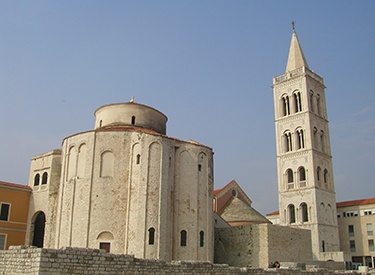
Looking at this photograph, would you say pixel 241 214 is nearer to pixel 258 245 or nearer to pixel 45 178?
pixel 258 245

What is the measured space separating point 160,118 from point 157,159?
6044 millimetres

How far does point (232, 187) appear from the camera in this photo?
39.4m

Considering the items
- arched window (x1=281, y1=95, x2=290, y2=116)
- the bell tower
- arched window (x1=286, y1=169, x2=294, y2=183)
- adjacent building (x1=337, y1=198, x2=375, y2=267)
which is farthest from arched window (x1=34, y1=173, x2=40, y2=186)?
adjacent building (x1=337, y1=198, x2=375, y2=267)

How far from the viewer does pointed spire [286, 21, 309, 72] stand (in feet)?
135

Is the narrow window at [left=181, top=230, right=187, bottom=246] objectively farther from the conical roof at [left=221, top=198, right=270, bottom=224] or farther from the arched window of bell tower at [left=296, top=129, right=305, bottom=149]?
the arched window of bell tower at [left=296, top=129, right=305, bottom=149]

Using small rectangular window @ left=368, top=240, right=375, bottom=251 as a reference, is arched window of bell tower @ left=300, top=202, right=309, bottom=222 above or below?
above

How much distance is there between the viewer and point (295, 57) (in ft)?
137

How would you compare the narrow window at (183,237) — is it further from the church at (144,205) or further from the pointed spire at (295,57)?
the pointed spire at (295,57)

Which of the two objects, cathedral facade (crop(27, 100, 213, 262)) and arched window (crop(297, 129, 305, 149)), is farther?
arched window (crop(297, 129, 305, 149))

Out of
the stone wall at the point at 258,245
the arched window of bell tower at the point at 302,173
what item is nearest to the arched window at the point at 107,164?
the stone wall at the point at 258,245

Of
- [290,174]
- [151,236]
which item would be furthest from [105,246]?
[290,174]

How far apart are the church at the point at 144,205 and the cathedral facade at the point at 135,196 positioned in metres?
0.06

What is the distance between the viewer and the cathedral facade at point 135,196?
886 inches

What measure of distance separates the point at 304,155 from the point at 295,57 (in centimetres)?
1174
